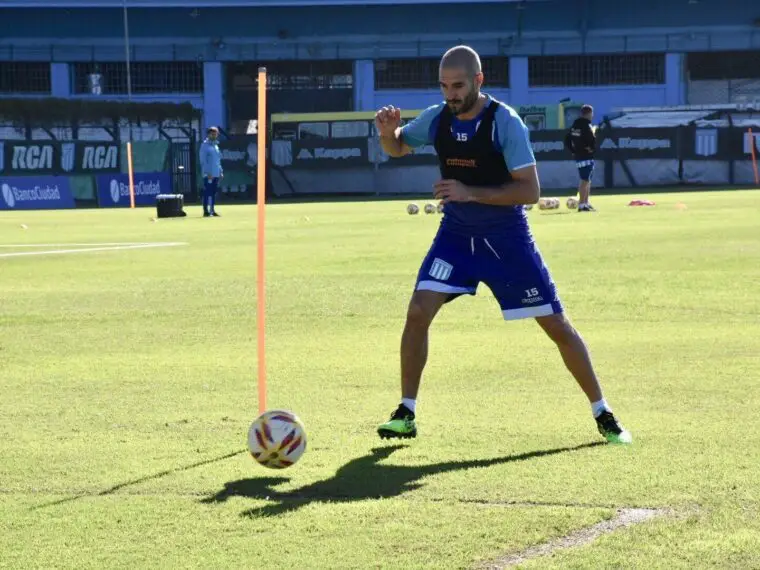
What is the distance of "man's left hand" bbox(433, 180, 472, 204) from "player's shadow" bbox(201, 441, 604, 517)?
124 cm

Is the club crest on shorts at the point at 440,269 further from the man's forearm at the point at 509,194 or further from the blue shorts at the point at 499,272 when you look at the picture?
the man's forearm at the point at 509,194

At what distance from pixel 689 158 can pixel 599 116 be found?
76.5ft

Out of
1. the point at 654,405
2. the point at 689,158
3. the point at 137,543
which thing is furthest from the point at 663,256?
the point at 689,158

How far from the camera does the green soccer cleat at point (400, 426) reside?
22.1ft

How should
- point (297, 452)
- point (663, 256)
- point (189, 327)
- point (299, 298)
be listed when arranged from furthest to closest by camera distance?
point (663, 256), point (299, 298), point (189, 327), point (297, 452)

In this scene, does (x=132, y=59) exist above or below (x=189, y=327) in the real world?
above

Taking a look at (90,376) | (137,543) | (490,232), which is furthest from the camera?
(90,376)

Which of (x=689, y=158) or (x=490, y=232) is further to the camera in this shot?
(x=689, y=158)

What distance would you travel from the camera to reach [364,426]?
720cm

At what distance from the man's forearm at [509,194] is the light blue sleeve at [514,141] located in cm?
9

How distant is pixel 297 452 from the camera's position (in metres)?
6.03

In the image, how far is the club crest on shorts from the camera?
22.2 ft

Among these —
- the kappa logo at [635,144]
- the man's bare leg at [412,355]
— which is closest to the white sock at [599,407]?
the man's bare leg at [412,355]

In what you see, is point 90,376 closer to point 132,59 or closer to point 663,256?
point 663,256
